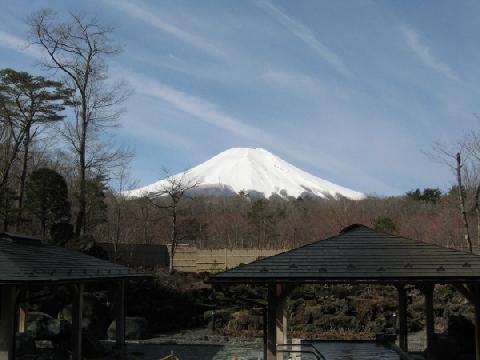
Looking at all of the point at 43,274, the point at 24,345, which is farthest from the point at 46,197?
the point at 43,274

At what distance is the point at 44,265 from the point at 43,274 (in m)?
0.91

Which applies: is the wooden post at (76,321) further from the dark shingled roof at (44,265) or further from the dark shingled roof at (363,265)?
the dark shingled roof at (363,265)

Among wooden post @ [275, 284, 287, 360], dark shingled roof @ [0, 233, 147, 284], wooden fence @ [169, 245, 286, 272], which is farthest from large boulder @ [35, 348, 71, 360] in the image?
wooden fence @ [169, 245, 286, 272]

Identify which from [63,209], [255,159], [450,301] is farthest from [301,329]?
[255,159]

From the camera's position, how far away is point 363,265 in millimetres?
9461

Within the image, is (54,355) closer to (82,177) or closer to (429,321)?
(429,321)

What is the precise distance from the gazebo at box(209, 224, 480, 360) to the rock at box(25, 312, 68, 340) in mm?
9586

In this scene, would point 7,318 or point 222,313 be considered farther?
point 222,313

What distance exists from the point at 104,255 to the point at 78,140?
660cm

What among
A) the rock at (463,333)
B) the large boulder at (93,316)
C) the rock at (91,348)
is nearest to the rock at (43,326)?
the rock at (91,348)

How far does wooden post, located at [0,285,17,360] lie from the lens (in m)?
9.99

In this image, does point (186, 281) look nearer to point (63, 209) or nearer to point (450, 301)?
point (63, 209)

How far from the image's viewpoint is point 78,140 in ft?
90.0

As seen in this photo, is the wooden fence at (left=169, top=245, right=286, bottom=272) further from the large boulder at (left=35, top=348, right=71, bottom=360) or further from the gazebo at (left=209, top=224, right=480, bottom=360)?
the gazebo at (left=209, top=224, right=480, bottom=360)
